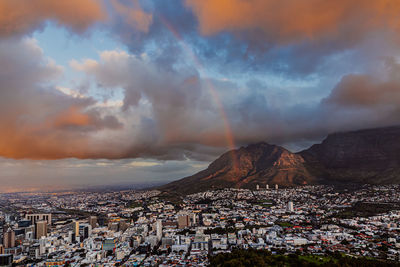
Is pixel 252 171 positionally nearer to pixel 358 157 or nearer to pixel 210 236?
pixel 358 157

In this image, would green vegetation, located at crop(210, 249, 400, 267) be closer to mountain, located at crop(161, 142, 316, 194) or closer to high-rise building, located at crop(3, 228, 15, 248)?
high-rise building, located at crop(3, 228, 15, 248)

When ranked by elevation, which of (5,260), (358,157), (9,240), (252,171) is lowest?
(5,260)

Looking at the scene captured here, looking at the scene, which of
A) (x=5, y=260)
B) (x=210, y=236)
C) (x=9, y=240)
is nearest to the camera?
(x=5, y=260)

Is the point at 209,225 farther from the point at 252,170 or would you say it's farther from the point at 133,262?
the point at 252,170

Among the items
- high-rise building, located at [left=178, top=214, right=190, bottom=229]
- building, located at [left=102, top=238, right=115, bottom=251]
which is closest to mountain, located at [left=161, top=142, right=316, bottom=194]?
high-rise building, located at [left=178, top=214, right=190, bottom=229]

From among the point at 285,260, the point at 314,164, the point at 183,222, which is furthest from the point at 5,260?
the point at 314,164

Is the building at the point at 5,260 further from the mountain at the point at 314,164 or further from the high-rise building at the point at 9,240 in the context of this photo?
the mountain at the point at 314,164
